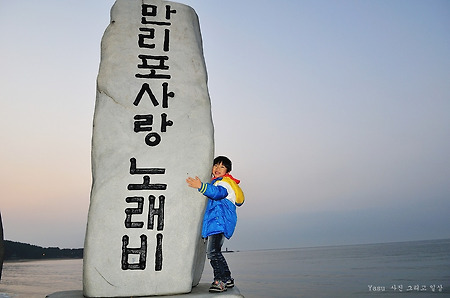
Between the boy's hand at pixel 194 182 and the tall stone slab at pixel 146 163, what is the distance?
5cm

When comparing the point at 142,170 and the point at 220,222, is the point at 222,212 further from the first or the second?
the point at 142,170

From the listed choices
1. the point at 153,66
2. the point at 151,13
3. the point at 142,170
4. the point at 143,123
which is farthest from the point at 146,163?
the point at 151,13

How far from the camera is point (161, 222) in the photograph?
346 cm

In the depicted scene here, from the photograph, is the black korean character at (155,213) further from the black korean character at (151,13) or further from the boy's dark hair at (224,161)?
the black korean character at (151,13)

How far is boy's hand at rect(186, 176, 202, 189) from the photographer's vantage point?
11.4 feet

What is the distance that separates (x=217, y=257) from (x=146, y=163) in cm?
95

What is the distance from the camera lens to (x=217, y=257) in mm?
3541

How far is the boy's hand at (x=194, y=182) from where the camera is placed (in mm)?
3461

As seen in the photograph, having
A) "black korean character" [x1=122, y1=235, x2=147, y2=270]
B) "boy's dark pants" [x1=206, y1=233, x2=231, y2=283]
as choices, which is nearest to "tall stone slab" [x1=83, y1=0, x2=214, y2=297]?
"black korean character" [x1=122, y1=235, x2=147, y2=270]

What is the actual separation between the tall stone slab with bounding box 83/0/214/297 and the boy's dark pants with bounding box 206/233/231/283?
0.40 ft

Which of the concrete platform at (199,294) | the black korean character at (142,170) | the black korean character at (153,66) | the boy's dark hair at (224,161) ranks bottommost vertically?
the concrete platform at (199,294)

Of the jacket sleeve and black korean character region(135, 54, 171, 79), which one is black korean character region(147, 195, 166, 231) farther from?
black korean character region(135, 54, 171, 79)

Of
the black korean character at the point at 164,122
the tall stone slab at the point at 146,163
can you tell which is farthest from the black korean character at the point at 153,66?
the black korean character at the point at 164,122

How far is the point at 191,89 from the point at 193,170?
72 cm
